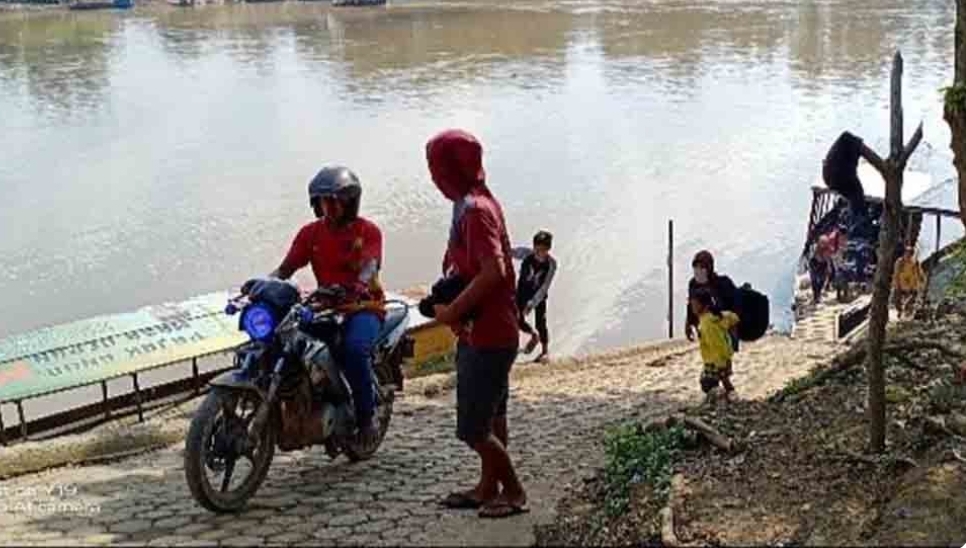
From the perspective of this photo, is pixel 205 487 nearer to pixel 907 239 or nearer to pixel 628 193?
pixel 907 239

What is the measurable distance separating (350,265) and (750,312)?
2873 millimetres

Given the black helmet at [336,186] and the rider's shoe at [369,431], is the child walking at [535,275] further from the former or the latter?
the black helmet at [336,186]

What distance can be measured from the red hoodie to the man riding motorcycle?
34.8 inches

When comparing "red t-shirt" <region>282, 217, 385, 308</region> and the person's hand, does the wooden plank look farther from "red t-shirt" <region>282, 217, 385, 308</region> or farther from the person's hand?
the person's hand

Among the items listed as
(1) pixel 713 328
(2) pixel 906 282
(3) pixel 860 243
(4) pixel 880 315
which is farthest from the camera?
(3) pixel 860 243

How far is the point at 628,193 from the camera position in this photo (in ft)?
75.6

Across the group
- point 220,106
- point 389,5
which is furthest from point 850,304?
point 389,5

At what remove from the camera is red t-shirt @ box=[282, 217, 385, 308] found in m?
5.23

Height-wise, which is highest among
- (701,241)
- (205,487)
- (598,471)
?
(205,487)

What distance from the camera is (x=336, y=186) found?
16.7 feet

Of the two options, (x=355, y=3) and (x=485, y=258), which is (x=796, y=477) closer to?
(x=485, y=258)

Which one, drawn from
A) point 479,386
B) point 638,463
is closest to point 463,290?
point 479,386

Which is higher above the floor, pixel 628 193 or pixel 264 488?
pixel 264 488

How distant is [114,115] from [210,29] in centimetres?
2552
